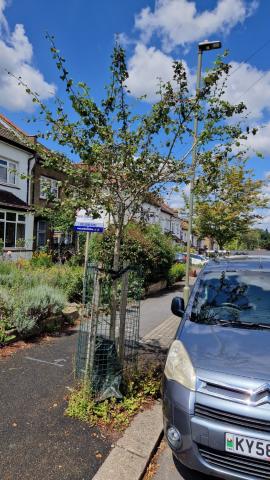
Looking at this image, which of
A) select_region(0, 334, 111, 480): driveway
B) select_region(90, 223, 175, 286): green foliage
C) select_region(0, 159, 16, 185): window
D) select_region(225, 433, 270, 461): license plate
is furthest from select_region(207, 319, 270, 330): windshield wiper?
select_region(0, 159, 16, 185): window

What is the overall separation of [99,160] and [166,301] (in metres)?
8.78

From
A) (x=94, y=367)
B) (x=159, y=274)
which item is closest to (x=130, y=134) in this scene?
(x=94, y=367)

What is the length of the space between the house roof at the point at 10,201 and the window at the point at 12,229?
58 centimetres

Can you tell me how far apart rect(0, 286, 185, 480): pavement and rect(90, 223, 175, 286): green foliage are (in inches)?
214

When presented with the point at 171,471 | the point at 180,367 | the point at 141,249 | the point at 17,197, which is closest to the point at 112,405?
the point at 171,471

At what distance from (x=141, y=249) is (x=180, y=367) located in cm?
903

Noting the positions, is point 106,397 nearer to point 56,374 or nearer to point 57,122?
point 56,374

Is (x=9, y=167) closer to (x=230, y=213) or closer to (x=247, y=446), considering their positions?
(x=230, y=213)

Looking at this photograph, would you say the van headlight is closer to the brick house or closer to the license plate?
the license plate

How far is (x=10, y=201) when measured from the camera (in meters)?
19.8

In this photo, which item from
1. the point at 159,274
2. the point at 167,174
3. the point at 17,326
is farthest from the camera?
the point at 159,274

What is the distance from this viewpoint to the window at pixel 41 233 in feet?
76.2

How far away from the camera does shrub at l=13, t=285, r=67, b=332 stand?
590 cm

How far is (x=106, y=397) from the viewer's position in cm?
381
